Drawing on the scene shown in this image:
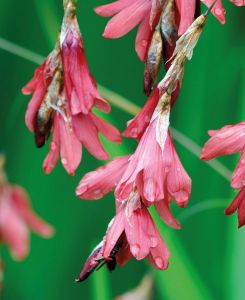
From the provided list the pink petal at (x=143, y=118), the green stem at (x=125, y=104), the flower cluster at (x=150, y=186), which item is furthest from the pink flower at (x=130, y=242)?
the green stem at (x=125, y=104)

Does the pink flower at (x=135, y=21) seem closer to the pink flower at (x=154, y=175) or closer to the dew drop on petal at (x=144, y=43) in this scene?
the dew drop on petal at (x=144, y=43)

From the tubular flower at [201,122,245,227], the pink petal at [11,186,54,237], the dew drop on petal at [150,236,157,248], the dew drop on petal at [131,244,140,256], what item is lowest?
the pink petal at [11,186,54,237]

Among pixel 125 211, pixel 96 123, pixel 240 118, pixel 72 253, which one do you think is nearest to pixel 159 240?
pixel 125 211

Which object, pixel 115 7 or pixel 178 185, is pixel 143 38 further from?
pixel 178 185

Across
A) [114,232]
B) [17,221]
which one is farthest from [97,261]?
[17,221]

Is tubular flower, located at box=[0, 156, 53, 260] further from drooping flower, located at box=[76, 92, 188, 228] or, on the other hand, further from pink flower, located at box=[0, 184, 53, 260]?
drooping flower, located at box=[76, 92, 188, 228]

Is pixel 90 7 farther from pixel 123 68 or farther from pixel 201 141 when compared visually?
pixel 201 141

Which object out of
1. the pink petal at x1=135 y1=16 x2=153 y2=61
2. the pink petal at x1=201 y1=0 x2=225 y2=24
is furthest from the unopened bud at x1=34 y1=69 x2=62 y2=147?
the pink petal at x1=201 y1=0 x2=225 y2=24
